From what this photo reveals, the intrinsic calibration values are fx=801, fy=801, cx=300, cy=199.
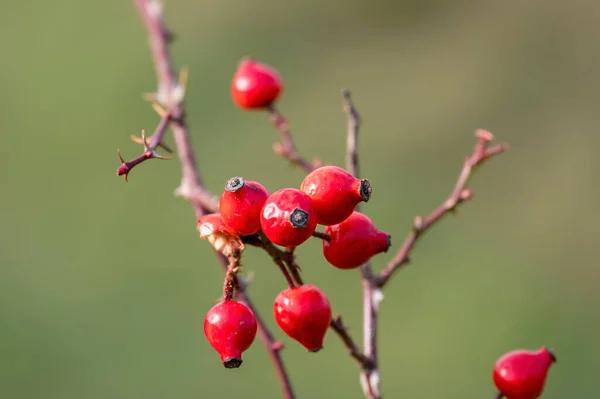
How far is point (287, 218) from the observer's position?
1.07 m

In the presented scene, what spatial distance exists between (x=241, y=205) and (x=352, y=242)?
0.64 ft

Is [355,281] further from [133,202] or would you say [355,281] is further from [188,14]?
[188,14]

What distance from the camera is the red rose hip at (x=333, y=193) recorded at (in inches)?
45.6

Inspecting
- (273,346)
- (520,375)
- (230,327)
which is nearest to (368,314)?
(273,346)

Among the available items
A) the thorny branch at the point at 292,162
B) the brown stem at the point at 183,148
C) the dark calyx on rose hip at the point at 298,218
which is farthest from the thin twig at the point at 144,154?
the dark calyx on rose hip at the point at 298,218

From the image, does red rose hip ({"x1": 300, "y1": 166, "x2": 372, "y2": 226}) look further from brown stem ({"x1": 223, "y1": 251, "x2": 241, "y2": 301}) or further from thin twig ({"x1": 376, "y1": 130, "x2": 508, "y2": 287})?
thin twig ({"x1": 376, "y1": 130, "x2": 508, "y2": 287})

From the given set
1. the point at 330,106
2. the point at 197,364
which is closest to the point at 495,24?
the point at 330,106

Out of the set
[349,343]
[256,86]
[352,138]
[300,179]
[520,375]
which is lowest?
[520,375]

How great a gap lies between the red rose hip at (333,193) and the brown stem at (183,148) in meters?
0.17

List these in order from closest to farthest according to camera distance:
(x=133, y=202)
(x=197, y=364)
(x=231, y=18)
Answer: (x=197, y=364), (x=133, y=202), (x=231, y=18)

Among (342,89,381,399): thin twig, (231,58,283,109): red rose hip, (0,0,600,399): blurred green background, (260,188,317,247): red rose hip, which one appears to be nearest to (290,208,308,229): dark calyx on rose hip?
(260,188,317,247): red rose hip

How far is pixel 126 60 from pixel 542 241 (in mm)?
3307

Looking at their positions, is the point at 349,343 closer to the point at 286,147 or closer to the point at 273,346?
the point at 273,346

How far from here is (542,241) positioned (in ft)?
17.5
